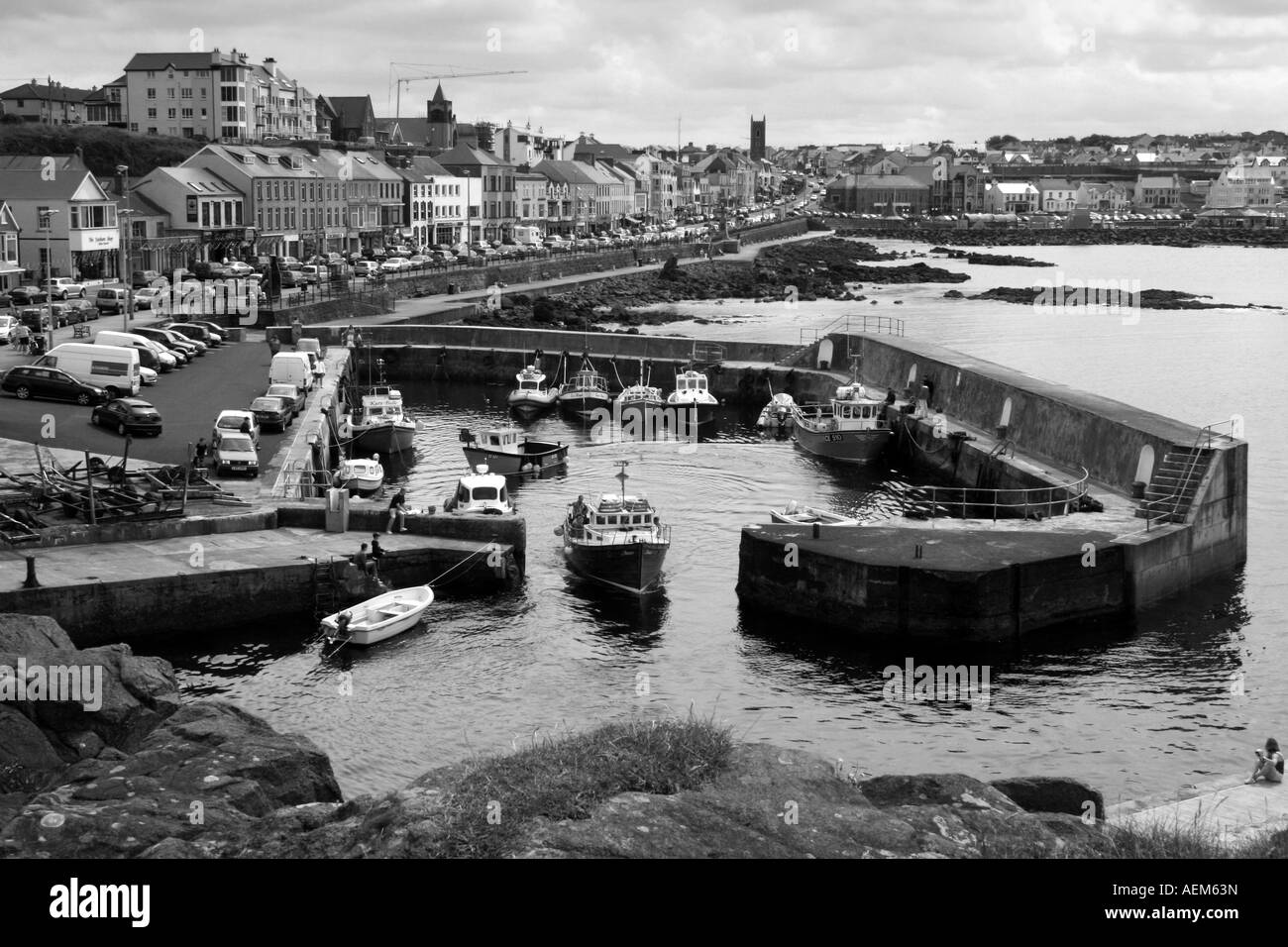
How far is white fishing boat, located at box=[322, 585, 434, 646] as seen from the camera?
93.0 ft

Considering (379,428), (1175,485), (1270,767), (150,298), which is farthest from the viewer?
(150,298)

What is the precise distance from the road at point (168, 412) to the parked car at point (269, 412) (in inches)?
12.5

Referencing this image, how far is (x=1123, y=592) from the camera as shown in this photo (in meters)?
31.5

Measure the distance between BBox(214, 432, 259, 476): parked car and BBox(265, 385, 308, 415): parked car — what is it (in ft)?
30.0

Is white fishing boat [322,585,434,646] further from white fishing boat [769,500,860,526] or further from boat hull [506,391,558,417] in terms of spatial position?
boat hull [506,391,558,417]

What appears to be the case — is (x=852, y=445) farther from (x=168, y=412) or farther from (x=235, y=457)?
(x=168, y=412)

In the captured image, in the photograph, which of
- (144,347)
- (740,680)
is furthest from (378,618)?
(144,347)

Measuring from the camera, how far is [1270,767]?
20531 mm

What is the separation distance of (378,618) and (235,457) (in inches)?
388

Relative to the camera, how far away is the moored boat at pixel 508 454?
46.3 metres

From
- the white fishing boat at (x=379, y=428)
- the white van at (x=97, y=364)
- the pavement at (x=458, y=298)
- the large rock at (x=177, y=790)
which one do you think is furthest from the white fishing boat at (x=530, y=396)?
the large rock at (x=177, y=790)

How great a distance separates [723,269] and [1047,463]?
3489 inches
